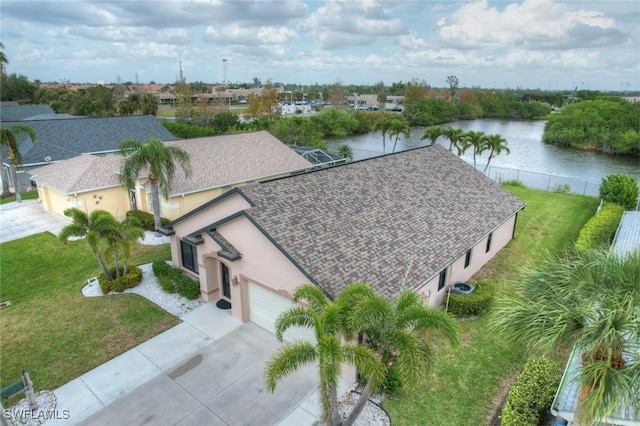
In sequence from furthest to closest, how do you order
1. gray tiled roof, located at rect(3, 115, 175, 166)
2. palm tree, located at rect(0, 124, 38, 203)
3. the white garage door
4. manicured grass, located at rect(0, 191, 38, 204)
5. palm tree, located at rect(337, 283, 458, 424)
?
gray tiled roof, located at rect(3, 115, 175, 166) → manicured grass, located at rect(0, 191, 38, 204) → palm tree, located at rect(0, 124, 38, 203) → the white garage door → palm tree, located at rect(337, 283, 458, 424)

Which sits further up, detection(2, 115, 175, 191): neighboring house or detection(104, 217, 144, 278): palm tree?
detection(2, 115, 175, 191): neighboring house

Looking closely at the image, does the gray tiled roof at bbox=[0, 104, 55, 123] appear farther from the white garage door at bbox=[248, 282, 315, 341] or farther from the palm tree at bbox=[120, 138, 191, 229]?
the white garage door at bbox=[248, 282, 315, 341]

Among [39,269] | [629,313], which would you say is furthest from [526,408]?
[39,269]

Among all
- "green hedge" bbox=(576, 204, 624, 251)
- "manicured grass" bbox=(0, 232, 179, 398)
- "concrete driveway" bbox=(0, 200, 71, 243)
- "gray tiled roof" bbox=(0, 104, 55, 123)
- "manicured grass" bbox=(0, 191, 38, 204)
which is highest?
"gray tiled roof" bbox=(0, 104, 55, 123)


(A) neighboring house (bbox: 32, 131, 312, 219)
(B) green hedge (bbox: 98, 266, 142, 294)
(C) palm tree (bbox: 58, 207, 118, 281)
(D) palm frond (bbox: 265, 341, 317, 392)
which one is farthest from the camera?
(A) neighboring house (bbox: 32, 131, 312, 219)

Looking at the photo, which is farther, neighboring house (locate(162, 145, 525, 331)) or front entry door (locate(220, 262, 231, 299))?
front entry door (locate(220, 262, 231, 299))

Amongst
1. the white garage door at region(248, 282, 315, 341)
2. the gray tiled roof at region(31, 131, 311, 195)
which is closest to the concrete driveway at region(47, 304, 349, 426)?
the white garage door at region(248, 282, 315, 341)

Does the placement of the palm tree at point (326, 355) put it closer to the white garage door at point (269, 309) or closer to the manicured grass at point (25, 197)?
the white garage door at point (269, 309)
